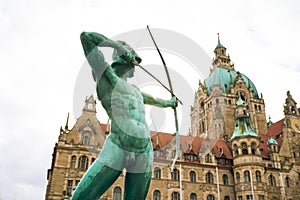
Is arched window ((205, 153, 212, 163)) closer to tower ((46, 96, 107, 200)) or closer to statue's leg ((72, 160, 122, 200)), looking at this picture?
tower ((46, 96, 107, 200))

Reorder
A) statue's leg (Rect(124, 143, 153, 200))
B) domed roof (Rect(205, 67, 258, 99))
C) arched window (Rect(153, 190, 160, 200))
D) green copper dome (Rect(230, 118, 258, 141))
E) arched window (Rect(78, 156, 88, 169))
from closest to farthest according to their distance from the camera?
statue's leg (Rect(124, 143, 153, 200)), arched window (Rect(78, 156, 88, 169)), arched window (Rect(153, 190, 160, 200)), green copper dome (Rect(230, 118, 258, 141)), domed roof (Rect(205, 67, 258, 99))

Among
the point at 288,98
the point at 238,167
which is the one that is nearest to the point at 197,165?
the point at 238,167

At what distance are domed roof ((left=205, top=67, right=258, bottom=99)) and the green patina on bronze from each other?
49.1 meters

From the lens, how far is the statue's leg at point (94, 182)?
16.0 feet

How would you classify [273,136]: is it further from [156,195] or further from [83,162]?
[83,162]

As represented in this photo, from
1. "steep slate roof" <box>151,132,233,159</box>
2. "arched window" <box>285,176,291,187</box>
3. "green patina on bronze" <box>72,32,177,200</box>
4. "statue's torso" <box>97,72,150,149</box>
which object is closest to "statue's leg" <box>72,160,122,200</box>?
"green patina on bronze" <box>72,32,177,200</box>

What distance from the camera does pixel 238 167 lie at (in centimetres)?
3403

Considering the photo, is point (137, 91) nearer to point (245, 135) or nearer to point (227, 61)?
point (245, 135)

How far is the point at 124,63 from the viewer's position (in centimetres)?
568

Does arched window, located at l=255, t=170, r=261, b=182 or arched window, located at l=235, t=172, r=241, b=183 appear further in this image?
arched window, located at l=235, t=172, r=241, b=183

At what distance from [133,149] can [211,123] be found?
1817 inches

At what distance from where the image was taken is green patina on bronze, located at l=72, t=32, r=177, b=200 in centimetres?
498

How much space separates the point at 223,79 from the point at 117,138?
52.7m

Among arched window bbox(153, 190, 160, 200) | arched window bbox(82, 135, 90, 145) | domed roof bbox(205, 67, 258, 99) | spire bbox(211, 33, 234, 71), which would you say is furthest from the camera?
spire bbox(211, 33, 234, 71)
